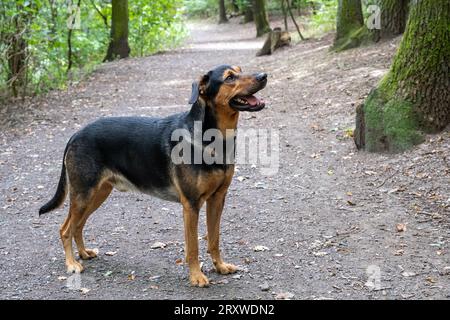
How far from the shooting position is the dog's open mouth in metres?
4.59

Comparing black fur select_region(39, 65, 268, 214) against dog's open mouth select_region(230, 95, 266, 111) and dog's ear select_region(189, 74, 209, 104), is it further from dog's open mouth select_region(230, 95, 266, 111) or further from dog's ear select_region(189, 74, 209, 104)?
dog's open mouth select_region(230, 95, 266, 111)

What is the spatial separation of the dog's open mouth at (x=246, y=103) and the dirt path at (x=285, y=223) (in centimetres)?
161

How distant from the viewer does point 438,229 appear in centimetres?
589

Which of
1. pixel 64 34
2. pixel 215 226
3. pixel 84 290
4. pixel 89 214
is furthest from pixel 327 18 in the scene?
pixel 84 290

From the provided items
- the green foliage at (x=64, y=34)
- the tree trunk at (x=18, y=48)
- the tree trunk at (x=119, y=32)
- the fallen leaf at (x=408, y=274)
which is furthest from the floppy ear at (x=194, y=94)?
the tree trunk at (x=119, y=32)

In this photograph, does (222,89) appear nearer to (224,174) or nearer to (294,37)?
(224,174)

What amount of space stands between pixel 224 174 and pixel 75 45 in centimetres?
1557

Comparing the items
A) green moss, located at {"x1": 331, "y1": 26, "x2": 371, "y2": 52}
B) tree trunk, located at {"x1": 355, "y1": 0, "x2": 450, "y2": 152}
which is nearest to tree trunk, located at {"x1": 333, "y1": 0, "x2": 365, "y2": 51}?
green moss, located at {"x1": 331, "y1": 26, "x2": 371, "y2": 52}

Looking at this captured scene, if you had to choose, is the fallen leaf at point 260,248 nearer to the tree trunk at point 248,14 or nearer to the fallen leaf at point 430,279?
the fallen leaf at point 430,279

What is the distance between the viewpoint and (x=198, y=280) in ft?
16.4

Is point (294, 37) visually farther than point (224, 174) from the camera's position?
Yes

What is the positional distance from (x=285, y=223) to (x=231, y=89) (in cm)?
236

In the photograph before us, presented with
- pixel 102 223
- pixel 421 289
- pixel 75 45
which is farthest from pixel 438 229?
pixel 75 45

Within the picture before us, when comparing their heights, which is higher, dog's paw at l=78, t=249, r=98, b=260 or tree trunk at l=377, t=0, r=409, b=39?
tree trunk at l=377, t=0, r=409, b=39
